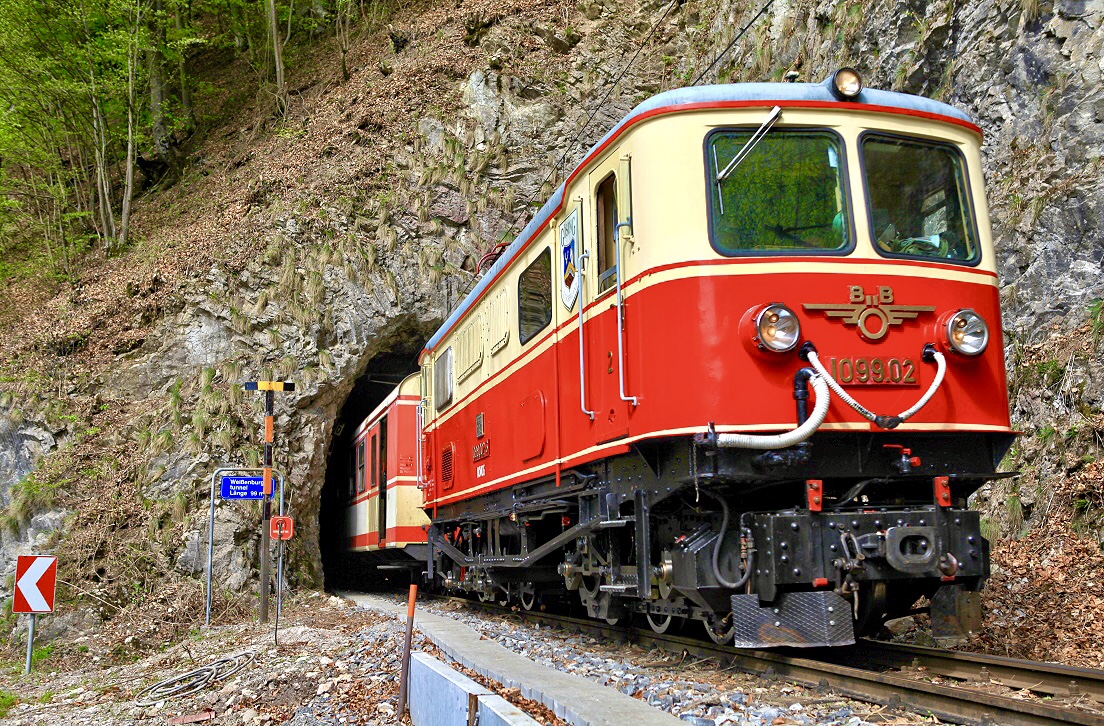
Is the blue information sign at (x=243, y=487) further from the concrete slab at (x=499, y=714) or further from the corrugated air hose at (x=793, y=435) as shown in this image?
the corrugated air hose at (x=793, y=435)

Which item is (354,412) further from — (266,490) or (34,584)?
(34,584)

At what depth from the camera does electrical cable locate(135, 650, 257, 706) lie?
30.2 ft

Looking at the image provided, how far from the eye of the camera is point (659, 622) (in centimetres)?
766

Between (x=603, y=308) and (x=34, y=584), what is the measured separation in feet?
25.0

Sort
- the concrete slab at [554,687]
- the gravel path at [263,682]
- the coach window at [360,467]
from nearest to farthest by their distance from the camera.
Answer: the concrete slab at [554,687], the gravel path at [263,682], the coach window at [360,467]

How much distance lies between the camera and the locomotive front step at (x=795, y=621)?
516 centimetres

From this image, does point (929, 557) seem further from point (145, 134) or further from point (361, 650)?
point (145, 134)

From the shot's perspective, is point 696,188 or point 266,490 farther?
point 266,490

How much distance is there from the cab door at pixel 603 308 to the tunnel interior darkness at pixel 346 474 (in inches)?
609

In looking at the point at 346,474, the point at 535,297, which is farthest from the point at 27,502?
the point at 535,297

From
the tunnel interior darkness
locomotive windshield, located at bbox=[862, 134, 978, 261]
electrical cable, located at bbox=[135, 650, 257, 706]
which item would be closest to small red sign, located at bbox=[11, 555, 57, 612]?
electrical cable, located at bbox=[135, 650, 257, 706]

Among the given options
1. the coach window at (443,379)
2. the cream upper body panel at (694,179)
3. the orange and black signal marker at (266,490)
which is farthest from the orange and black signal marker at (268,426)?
the cream upper body panel at (694,179)

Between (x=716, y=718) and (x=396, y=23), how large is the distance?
2568 cm

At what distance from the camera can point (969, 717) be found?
443 cm
